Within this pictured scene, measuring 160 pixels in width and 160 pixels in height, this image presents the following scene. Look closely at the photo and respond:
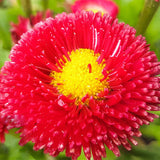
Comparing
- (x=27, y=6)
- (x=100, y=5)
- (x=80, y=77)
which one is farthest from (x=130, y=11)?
(x=80, y=77)

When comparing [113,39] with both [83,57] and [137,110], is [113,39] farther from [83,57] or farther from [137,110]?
[137,110]

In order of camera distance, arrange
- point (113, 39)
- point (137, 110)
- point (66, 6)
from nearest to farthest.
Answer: point (137, 110), point (113, 39), point (66, 6)

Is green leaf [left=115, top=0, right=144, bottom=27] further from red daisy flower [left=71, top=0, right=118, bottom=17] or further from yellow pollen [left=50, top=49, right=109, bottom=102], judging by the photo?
yellow pollen [left=50, top=49, right=109, bottom=102]

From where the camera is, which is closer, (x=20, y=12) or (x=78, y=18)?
(x=78, y=18)

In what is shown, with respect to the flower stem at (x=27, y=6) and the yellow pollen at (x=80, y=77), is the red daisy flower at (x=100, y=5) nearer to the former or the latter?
the flower stem at (x=27, y=6)

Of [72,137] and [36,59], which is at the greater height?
[36,59]

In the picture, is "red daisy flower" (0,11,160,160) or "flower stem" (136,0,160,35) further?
"flower stem" (136,0,160,35)

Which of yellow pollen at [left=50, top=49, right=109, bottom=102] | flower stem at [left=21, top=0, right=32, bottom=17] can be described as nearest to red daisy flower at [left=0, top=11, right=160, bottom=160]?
yellow pollen at [left=50, top=49, right=109, bottom=102]

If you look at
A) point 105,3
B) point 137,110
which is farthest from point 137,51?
point 105,3
